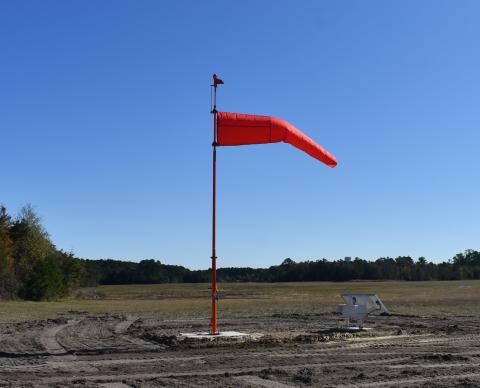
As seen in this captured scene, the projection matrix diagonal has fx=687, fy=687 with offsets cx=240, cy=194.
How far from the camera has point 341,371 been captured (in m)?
11.3

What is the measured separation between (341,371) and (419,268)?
490 feet

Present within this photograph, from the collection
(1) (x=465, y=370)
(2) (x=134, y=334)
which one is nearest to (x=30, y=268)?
(2) (x=134, y=334)

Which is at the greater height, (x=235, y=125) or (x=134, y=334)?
(x=235, y=125)

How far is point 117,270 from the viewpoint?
157875 mm

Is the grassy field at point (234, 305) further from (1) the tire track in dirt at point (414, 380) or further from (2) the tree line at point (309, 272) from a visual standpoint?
(2) the tree line at point (309, 272)

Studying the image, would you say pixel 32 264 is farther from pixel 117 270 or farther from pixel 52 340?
pixel 117 270

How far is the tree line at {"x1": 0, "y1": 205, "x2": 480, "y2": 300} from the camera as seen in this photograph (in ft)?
180

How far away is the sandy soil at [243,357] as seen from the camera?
10359 millimetres

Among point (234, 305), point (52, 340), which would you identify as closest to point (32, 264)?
point (234, 305)

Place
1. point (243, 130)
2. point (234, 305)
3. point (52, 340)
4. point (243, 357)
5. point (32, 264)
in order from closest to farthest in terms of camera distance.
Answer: point (243, 357) → point (52, 340) → point (243, 130) → point (234, 305) → point (32, 264)

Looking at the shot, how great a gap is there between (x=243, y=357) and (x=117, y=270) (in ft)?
486

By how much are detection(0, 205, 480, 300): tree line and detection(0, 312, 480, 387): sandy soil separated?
3532cm

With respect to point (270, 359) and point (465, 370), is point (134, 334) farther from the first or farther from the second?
point (465, 370)

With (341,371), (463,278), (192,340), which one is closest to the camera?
(341,371)
